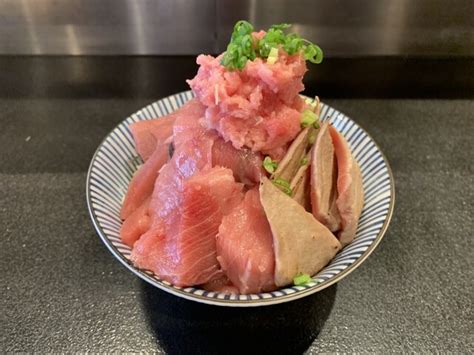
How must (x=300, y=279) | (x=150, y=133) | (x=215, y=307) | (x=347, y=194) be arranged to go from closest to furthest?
(x=300, y=279)
(x=347, y=194)
(x=215, y=307)
(x=150, y=133)

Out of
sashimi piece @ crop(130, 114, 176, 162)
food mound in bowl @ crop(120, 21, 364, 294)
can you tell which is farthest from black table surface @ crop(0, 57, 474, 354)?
sashimi piece @ crop(130, 114, 176, 162)

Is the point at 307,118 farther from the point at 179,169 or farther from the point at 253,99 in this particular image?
the point at 179,169

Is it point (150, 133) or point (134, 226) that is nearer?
point (134, 226)

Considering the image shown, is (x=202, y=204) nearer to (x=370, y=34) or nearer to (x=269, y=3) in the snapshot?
(x=269, y=3)

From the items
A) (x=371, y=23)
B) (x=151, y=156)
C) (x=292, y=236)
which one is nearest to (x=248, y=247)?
(x=292, y=236)

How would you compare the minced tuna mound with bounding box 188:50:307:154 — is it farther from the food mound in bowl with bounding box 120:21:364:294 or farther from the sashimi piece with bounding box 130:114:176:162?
the sashimi piece with bounding box 130:114:176:162

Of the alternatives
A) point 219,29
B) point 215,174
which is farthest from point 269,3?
point 215,174

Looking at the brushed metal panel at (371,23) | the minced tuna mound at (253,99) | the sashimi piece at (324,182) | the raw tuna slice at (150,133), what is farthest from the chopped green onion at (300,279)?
the brushed metal panel at (371,23)
